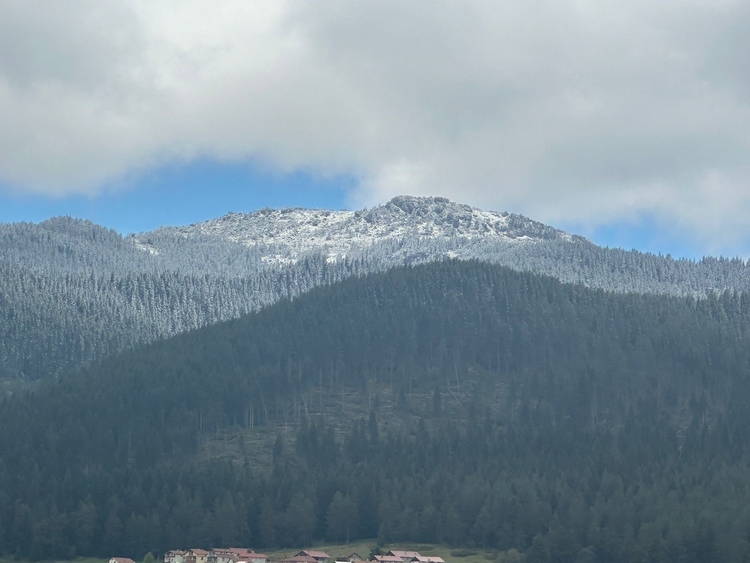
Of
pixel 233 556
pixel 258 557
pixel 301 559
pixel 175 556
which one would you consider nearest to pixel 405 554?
pixel 301 559

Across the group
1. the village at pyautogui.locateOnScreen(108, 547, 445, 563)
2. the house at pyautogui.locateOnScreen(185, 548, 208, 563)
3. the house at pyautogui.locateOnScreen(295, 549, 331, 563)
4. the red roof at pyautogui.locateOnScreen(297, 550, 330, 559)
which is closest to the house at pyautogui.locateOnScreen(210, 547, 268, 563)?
the village at pyautogui.locateOnScreen(108, 547, 445, 563)

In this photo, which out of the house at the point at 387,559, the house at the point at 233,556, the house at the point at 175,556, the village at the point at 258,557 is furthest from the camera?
the house at the point at 175,556

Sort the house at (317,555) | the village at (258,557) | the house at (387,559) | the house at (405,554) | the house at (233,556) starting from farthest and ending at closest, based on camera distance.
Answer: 1. the house at (317,555)
2. the house at (405,554)
3. the house at (233,556)
4. the village at (258,557)
5. the house at (387,559)

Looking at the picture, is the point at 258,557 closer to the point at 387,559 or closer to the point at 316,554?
the point at 316,554

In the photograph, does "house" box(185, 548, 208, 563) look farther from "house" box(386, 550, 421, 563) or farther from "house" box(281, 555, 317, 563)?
"house" box(386, 550, 421, 563)

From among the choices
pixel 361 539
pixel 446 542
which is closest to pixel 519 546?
pixel 446 542

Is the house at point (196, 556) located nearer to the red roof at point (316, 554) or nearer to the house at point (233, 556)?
the house at point (233, 556)

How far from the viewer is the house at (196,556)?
15912 cm

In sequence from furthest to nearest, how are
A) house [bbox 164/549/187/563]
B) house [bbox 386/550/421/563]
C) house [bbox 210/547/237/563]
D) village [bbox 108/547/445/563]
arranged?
house [bbox 164/549/187/563] < house [bbox 386/550/421/563] < house [bbox 210/547/237/563] < village [bbox 108/547/445/563]

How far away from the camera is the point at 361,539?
594 feet

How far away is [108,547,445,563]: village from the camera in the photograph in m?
156


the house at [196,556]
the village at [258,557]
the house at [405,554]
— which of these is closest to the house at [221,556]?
the village at [258,557]

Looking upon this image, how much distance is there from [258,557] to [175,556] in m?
10.5

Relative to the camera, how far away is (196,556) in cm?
16012
